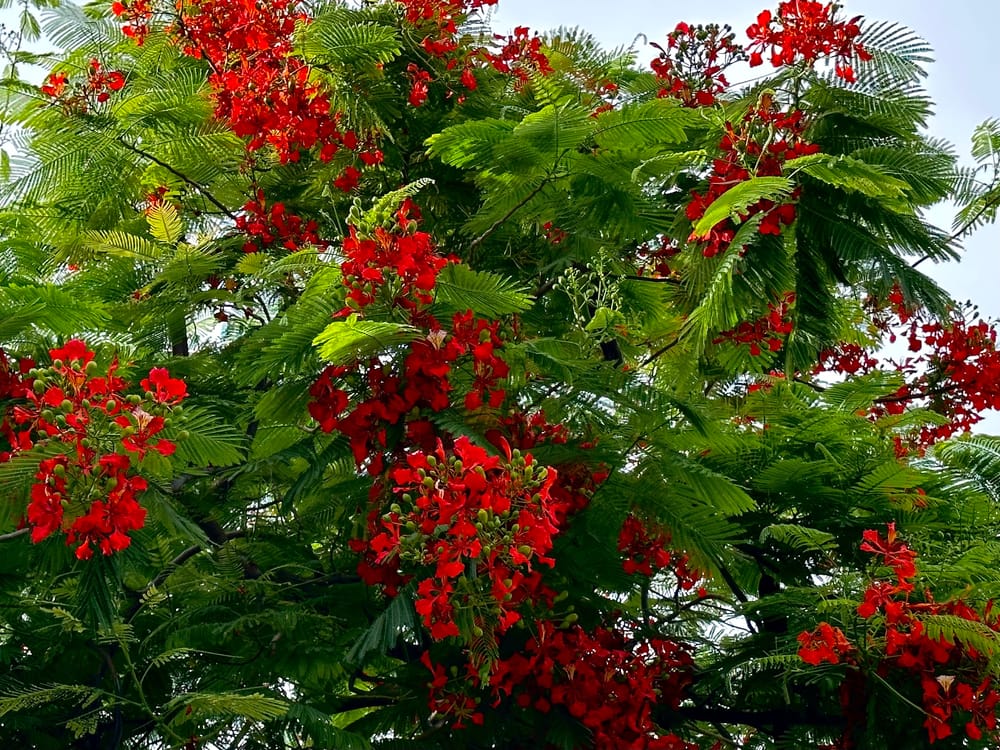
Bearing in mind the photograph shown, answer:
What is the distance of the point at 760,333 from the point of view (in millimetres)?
5004

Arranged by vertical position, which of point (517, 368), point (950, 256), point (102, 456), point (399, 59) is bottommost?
point (102, 456)

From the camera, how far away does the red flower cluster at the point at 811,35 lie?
430 cm

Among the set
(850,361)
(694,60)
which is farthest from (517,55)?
(850,361)

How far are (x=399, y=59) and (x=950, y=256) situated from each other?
277 cm

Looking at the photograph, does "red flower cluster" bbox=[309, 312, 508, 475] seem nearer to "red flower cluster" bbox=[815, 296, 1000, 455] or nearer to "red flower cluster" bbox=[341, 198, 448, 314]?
"red flower cluster" bbox=[341, 198, 448, 314]

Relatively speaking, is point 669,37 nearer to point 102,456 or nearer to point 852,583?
point 852,583

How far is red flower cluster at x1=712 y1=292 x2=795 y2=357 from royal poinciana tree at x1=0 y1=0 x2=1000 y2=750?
18 millimetres

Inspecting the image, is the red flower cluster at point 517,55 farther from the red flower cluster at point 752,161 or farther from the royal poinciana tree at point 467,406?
the red flower cluster at point 752,161

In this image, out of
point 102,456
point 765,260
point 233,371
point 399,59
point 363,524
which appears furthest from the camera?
point 399,59

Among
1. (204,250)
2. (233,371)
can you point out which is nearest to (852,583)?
(233,371)

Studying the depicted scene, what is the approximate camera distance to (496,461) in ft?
10.4

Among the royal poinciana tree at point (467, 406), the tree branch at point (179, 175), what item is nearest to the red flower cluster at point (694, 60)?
the royal poinciana tree at point (467, 406)

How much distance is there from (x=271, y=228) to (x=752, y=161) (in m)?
2.38

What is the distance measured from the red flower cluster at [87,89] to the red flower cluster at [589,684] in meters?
2.97
